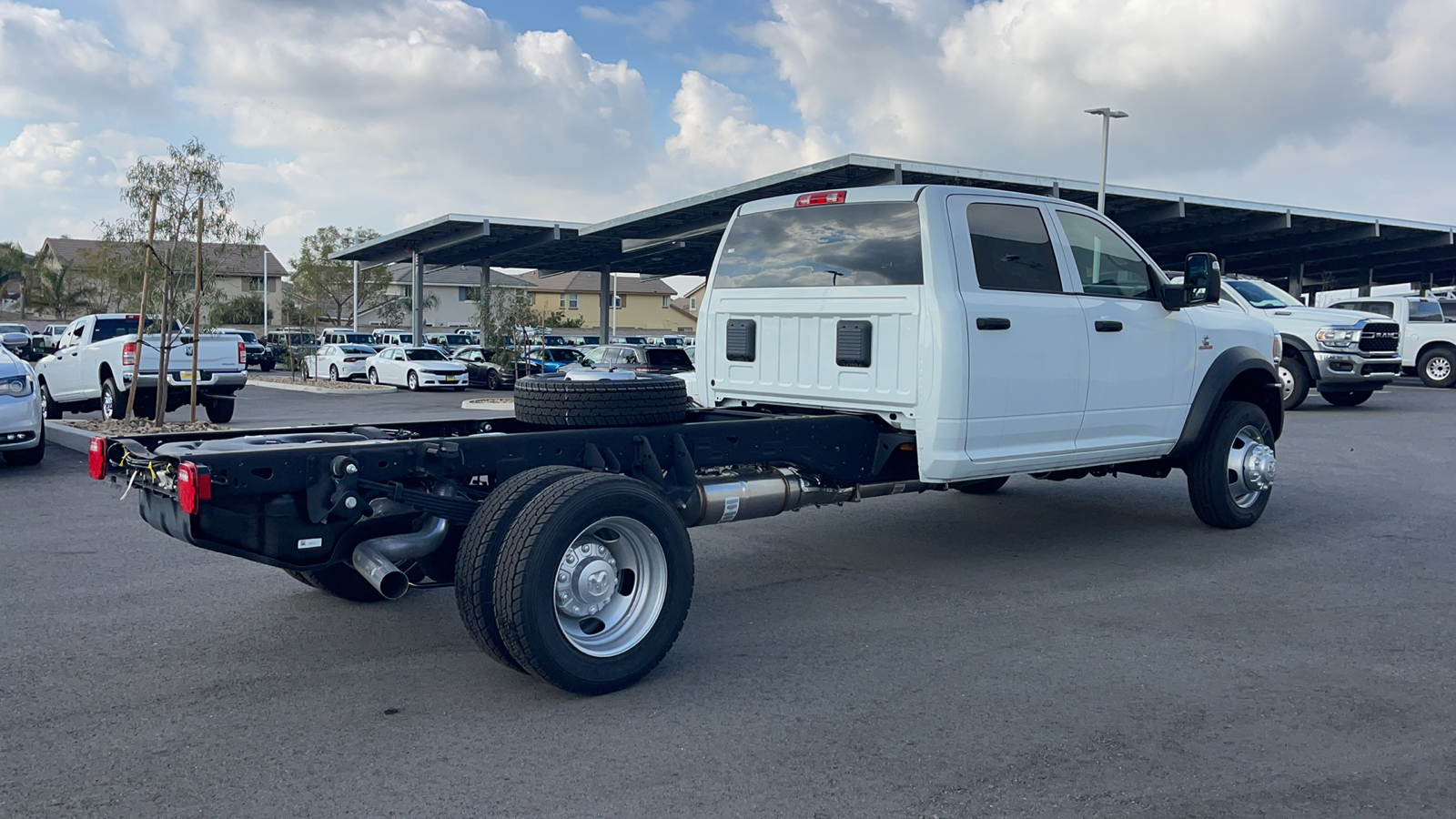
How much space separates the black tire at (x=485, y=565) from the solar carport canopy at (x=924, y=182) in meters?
18.6

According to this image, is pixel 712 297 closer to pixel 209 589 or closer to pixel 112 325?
pixel 209 589

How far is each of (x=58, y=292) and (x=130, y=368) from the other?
208 ft

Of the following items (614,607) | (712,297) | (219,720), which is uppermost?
(712,297)

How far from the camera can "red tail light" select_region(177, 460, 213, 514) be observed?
396 cm

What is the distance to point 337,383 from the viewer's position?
110 ft

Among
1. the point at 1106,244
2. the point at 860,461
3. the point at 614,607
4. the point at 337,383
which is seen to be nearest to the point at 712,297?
the point at 860,461

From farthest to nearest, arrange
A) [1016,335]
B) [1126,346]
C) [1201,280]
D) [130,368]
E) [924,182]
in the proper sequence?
[924,182]
[130,368]
[1201,280]
[1126,346]
[1016,335]

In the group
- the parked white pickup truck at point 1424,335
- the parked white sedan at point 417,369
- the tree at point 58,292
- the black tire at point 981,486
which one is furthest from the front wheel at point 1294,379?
the tree at point 58,292

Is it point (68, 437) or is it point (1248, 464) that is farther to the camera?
point (68, 437)

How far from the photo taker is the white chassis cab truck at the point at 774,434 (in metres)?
4.32

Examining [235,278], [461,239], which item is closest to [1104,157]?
[461,239]

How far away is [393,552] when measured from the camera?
446 centimetres

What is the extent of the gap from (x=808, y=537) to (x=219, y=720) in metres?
4.34

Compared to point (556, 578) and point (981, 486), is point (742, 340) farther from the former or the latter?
point (981, 486)
